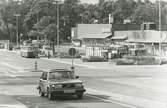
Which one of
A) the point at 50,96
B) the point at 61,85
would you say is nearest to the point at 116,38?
the point at 50,96

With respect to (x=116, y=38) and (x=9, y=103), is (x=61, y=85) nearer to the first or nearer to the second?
(x=9, y=103)

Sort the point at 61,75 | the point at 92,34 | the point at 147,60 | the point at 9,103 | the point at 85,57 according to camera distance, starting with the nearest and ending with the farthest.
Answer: the point at 9,103, the point at 61,75, the point at 147,60, the point at 85,57, the point at 92,34

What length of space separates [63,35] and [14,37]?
35378mm

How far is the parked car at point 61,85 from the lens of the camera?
20516 millimetres

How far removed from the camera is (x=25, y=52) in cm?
8644

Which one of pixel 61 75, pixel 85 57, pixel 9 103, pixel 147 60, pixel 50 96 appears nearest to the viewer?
pixel 9 103

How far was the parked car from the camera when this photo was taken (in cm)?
2052

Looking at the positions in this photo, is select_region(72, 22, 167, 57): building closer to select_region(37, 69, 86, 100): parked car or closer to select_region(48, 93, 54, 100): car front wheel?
select_region(37, 69, 86, 100): parked car

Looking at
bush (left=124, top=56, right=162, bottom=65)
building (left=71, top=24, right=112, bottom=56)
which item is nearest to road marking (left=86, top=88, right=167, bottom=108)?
bush (left=124, top=56, right=162, bottom=65)

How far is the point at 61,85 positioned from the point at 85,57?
159ft

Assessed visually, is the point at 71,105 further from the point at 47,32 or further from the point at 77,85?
the point at 47,32

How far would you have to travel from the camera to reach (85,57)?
2717 inches

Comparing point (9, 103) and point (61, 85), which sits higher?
point (61, 85)

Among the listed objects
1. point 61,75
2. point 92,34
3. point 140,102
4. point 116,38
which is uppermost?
point 92,34
